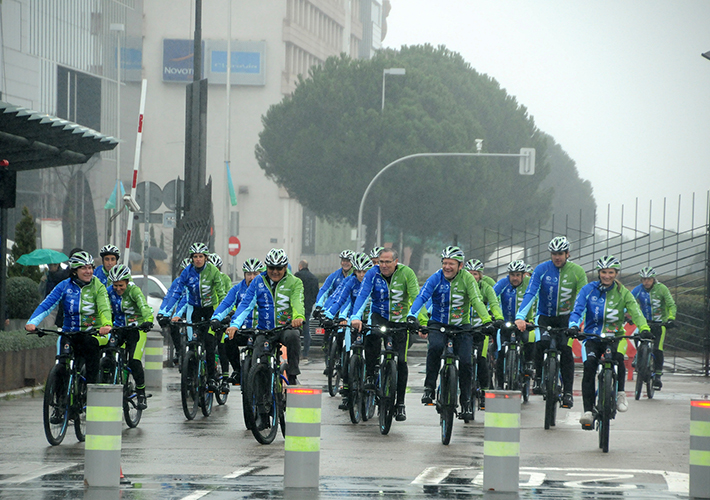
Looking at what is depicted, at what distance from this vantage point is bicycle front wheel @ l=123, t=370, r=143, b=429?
1305 centimetres

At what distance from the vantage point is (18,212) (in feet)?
155

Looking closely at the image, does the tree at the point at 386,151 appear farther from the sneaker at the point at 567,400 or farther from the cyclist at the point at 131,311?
the cyclist at the point at 131,311

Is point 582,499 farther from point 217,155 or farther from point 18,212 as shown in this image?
point 217,155

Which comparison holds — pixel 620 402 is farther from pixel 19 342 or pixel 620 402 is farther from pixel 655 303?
pixel 19 342

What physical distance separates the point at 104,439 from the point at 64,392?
318 centimetres

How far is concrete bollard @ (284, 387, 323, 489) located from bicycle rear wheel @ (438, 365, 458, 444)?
10.8 feet

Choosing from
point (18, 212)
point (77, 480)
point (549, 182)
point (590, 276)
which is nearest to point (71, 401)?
point (77, 480)

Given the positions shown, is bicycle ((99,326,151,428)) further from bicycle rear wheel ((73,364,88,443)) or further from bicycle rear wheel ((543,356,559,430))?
bicycle rear wheel ((543,356,559,430))

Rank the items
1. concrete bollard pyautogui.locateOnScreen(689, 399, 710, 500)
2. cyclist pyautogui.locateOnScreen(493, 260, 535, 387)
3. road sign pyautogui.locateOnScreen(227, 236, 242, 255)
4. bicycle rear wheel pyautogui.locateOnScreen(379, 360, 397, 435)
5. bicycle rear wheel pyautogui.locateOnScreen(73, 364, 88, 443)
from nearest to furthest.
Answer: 1. concrete bollard pyautogui.locateOnScreen(689, 399, 710, 500)
2. bicycle rear wheel pyautogui.locateOnScreen(73, 364, 88, 443)
3. bicycle rear wheel pyautogui.locateOnScreen(379, 360, 397, 435)
4. cyclist pyautogui.locateOnScreen(493, 260, 535, 387)
5. road sign pyautogui.locateOnScreen(227, 236, 242, 255)

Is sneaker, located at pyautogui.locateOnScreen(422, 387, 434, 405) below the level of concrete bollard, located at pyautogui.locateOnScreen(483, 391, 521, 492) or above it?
below

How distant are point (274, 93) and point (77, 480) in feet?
243

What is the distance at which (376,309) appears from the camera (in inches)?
541

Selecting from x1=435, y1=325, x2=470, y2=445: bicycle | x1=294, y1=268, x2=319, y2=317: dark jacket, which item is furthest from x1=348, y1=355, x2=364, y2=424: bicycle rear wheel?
x1=294, y1=268, x2=319, y2=317: dark jacket

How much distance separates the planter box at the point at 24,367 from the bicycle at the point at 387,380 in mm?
5516
